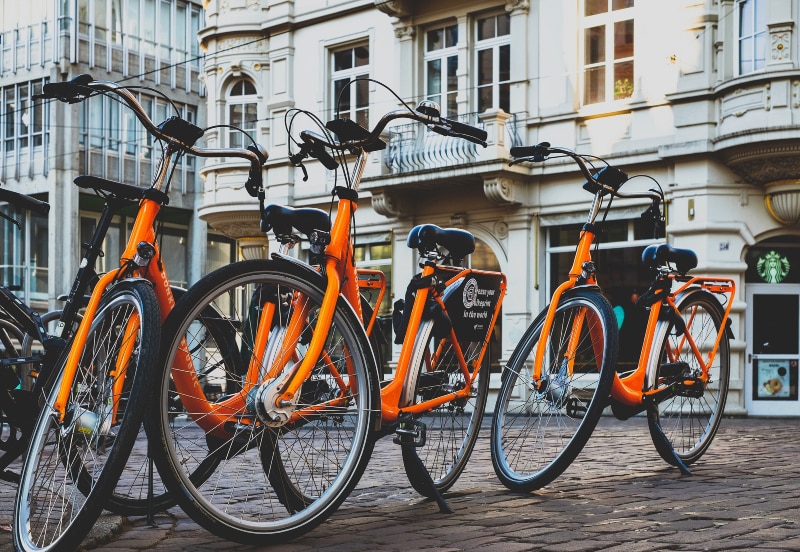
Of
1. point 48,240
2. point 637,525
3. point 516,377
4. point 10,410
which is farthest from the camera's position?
point 48,240

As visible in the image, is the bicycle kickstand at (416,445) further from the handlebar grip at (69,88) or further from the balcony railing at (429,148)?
the balcony railing at (429,148)

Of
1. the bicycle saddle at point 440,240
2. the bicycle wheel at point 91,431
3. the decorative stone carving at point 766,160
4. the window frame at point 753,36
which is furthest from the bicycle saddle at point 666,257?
the window frame at point 753,36

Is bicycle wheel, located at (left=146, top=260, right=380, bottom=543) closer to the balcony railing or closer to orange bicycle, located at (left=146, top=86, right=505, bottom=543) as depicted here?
orange bicycle, located at (left=146, top=86, right=505, bottom=543)

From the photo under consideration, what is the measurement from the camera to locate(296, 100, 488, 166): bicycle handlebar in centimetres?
457

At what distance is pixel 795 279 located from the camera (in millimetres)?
18094

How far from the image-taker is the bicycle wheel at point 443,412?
5199 millimetres

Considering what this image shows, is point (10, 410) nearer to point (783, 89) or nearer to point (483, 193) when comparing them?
point (783, 89)

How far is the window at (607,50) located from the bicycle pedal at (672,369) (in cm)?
1284

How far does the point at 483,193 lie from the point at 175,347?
657 inches

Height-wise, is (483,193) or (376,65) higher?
(376,65)

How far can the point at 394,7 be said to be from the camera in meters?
21.2

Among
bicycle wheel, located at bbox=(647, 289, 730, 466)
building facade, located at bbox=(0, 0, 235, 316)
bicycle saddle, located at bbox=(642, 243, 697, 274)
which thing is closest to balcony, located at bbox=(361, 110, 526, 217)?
bicycle wheel, located at bbox=(647, 289, 730, 466)

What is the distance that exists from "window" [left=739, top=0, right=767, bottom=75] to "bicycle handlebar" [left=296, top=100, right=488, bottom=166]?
43.4ft

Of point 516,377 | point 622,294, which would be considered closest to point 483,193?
point 622,294
